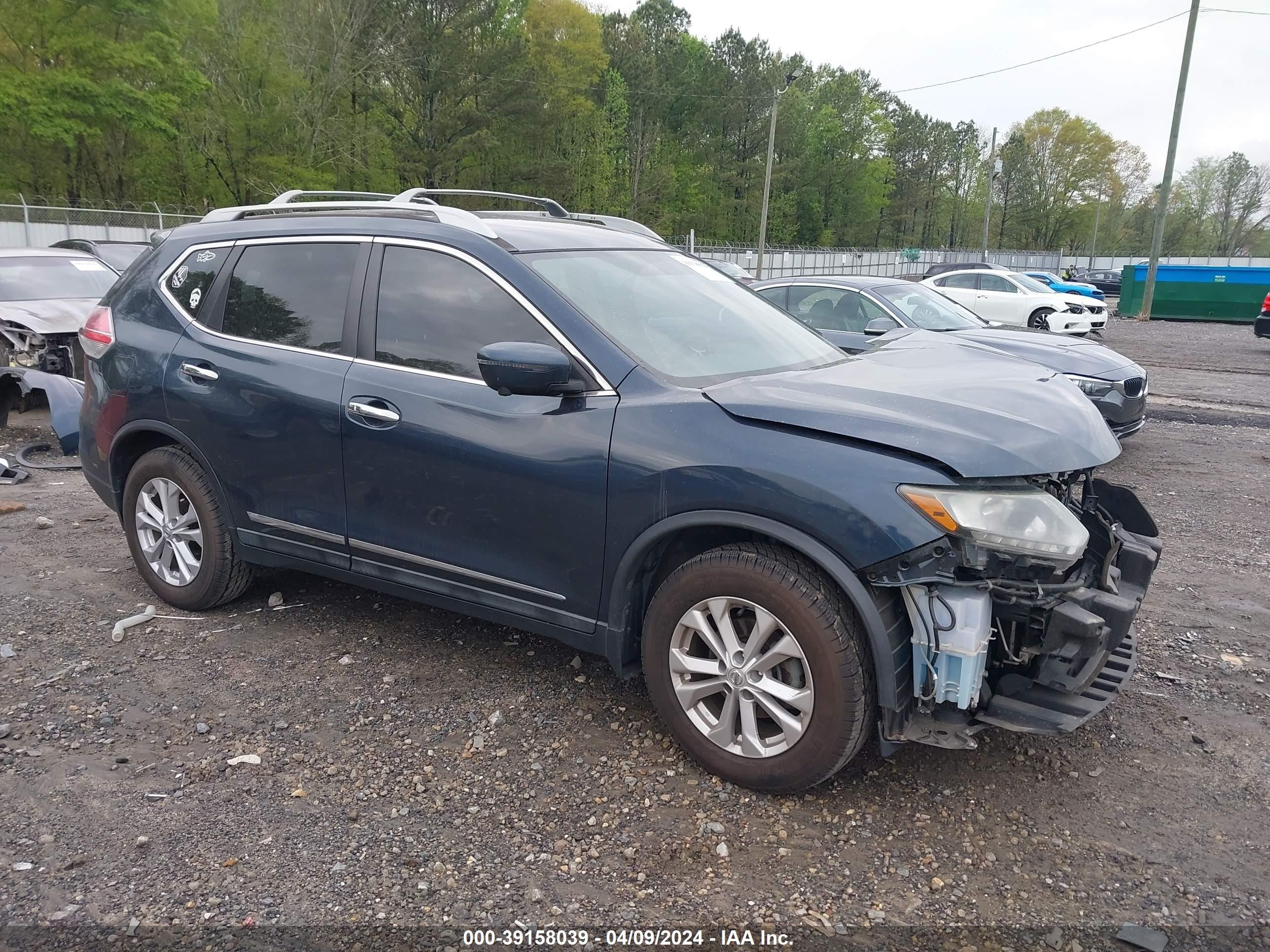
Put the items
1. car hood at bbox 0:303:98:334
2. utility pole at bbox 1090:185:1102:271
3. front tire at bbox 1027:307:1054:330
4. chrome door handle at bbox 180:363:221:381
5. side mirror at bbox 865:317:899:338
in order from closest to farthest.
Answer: chrome door handle at bbox 180:363:221:381, side mirror at bbox 865:317:899:338, car hood at bbox 0:303:98:334, front tire at bbox 1027:307:1054:330, utility pole at bbox 1090:185:1102:271

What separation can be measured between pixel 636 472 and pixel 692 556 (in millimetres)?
371

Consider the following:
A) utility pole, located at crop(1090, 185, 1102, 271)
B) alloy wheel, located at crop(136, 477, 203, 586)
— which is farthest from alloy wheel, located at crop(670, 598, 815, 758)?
utility pole, located at crop(1090, 185, 1102, 271)

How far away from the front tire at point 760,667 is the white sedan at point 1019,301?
1628 cm

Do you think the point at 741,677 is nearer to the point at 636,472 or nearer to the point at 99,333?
the point at 636,472

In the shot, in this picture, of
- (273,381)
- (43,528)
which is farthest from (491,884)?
(43,528)

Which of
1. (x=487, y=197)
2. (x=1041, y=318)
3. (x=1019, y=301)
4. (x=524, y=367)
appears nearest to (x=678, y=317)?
(x=524, y=367)

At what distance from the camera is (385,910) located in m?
2.54

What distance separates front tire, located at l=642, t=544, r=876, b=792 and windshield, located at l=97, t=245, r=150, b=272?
11.9 m

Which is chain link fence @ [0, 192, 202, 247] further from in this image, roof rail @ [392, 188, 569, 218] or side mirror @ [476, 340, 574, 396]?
side mirror @ [476, 340, 574, 396]

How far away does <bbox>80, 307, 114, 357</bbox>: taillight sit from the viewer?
4492 mm

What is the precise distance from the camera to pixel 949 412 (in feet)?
9.50

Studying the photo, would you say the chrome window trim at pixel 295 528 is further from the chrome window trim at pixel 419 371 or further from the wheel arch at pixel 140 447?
the chrome window trim at pixel 419 371

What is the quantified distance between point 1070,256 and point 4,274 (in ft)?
269

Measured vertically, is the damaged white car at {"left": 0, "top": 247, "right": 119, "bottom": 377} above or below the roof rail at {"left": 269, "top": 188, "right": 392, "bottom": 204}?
below
